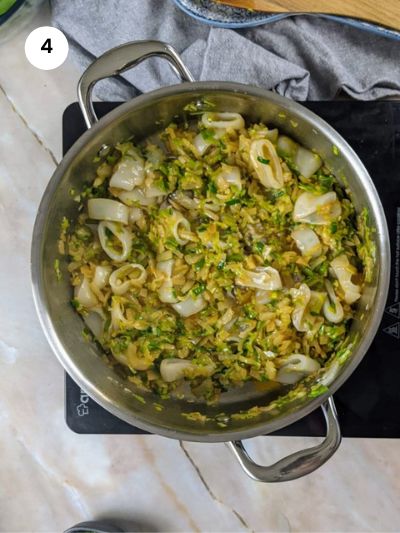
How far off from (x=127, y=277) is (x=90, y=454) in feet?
1.45

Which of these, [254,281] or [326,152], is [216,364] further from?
[326,152]

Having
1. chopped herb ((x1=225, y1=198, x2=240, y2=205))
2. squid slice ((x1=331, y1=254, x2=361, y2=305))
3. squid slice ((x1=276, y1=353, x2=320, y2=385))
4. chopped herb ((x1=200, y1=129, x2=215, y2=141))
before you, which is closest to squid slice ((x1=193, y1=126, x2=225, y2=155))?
chopped herb ((x1=200, y1=129, x2=215, y2=141))

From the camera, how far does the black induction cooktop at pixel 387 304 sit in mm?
1260

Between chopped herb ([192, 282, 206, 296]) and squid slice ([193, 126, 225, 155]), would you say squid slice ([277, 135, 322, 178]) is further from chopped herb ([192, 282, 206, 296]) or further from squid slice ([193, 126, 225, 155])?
chopped herb ([192, 282, 206, 296])

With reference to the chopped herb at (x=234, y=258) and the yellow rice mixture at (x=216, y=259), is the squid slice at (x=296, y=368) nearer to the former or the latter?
the yellow rice mixture at (x=216, y=259)

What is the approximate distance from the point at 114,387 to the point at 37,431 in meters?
0.34

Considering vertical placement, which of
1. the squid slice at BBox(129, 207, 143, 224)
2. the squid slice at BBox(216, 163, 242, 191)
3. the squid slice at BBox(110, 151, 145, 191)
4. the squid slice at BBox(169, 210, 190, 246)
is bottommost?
the squid slice at BBox(169, 210, 190, 246)

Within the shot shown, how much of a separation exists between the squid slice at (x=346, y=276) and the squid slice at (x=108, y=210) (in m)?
0.39

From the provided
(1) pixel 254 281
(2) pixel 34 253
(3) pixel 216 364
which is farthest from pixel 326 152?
(2) pixel 34 253

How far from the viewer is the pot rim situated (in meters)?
1.08

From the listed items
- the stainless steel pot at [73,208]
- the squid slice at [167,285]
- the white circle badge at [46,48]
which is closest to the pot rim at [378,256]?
the stainless steel pot at [73,208]

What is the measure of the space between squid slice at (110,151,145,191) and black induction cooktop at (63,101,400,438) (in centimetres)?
35

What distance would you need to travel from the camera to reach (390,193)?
4.15ft

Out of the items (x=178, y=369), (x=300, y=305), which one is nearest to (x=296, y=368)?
(x=300, y=305)
